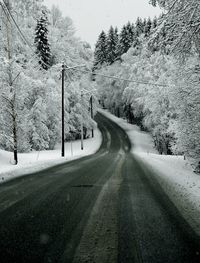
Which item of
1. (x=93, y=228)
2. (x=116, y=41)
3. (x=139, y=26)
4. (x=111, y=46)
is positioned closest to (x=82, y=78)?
(x=139, y=26)

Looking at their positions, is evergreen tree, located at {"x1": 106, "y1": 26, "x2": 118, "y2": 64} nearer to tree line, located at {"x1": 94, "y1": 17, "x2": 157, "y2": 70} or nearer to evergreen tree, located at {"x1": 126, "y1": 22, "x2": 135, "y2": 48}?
tree line, located at {"x1": 94, "y1": 17, "x2": 157, "y2": 70}

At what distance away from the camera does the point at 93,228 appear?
4941 mm

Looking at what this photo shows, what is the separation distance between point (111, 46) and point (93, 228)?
4279 inches

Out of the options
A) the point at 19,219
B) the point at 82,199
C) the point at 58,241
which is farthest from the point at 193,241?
the point at 82,199

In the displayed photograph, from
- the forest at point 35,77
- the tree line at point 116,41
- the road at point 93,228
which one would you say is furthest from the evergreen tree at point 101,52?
the road at point 93,228

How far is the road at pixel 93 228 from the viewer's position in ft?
12.5

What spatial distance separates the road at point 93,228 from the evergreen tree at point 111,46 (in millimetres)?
101217

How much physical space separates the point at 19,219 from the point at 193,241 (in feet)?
9.20

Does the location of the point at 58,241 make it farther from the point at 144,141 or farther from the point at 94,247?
the point at 144,141

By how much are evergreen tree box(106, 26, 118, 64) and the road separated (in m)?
101

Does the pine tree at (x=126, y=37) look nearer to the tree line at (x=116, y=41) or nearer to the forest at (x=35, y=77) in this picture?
the tree line at (x=116, y=41)

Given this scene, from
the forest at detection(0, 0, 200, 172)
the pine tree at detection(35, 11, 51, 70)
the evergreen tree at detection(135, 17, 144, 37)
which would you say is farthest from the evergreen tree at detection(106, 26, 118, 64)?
the pine tree at detection(35, 11, 51, 70)

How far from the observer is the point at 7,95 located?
72.1ft

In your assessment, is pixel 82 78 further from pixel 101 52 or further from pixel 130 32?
pixel 101 52
